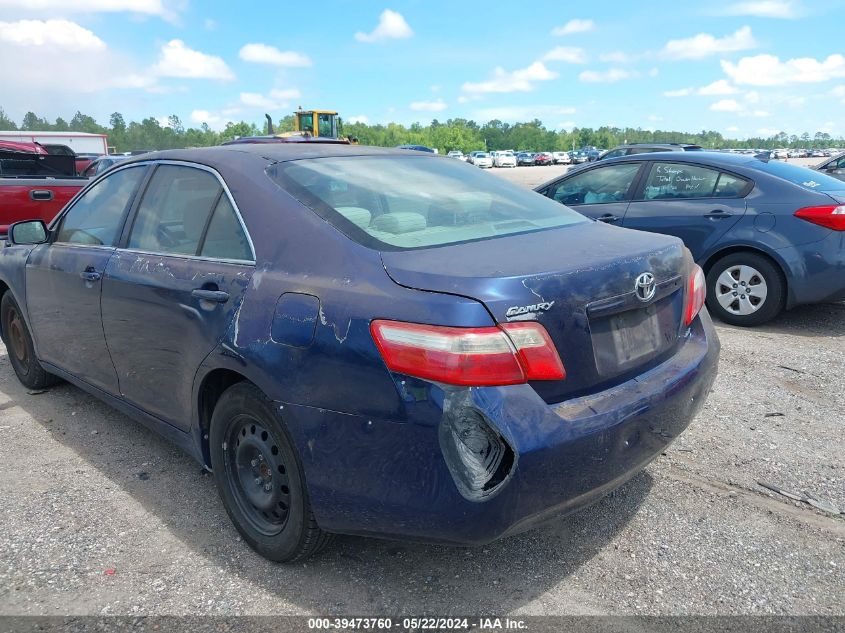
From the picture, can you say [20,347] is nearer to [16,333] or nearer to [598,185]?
[16,333]

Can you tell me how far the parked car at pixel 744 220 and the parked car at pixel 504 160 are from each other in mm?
59337

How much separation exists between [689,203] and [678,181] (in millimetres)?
275

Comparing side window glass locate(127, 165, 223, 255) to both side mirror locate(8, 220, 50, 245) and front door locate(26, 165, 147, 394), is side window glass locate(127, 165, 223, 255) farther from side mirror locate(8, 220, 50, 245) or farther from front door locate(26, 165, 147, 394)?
side mirror locate(8, 220, 50, 245)

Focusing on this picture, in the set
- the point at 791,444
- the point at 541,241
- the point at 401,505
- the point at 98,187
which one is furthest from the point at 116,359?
the point at 791,444

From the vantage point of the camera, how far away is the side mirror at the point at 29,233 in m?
4.06

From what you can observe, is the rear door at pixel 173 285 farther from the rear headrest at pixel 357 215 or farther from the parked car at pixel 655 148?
the parked car at pixel 655 148

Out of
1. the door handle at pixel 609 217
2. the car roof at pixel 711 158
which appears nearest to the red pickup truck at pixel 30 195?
the door handle at pixel 609 217

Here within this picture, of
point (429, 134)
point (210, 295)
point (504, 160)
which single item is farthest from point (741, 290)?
point (429, 134)

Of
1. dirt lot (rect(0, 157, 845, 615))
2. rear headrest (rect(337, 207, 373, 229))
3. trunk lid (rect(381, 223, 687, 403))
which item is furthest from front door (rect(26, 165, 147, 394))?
trunk lid (rect(381, 223, 687, 403))

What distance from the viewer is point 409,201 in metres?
2.88

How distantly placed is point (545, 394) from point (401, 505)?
1.91 ft

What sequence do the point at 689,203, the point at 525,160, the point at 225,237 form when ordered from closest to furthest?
the point at 225,237 < the point at 689,203 < the point at 525,160

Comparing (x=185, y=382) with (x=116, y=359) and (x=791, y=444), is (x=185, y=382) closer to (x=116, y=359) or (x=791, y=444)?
(x=116, y=359)

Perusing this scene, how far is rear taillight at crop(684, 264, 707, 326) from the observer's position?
2.80 m
